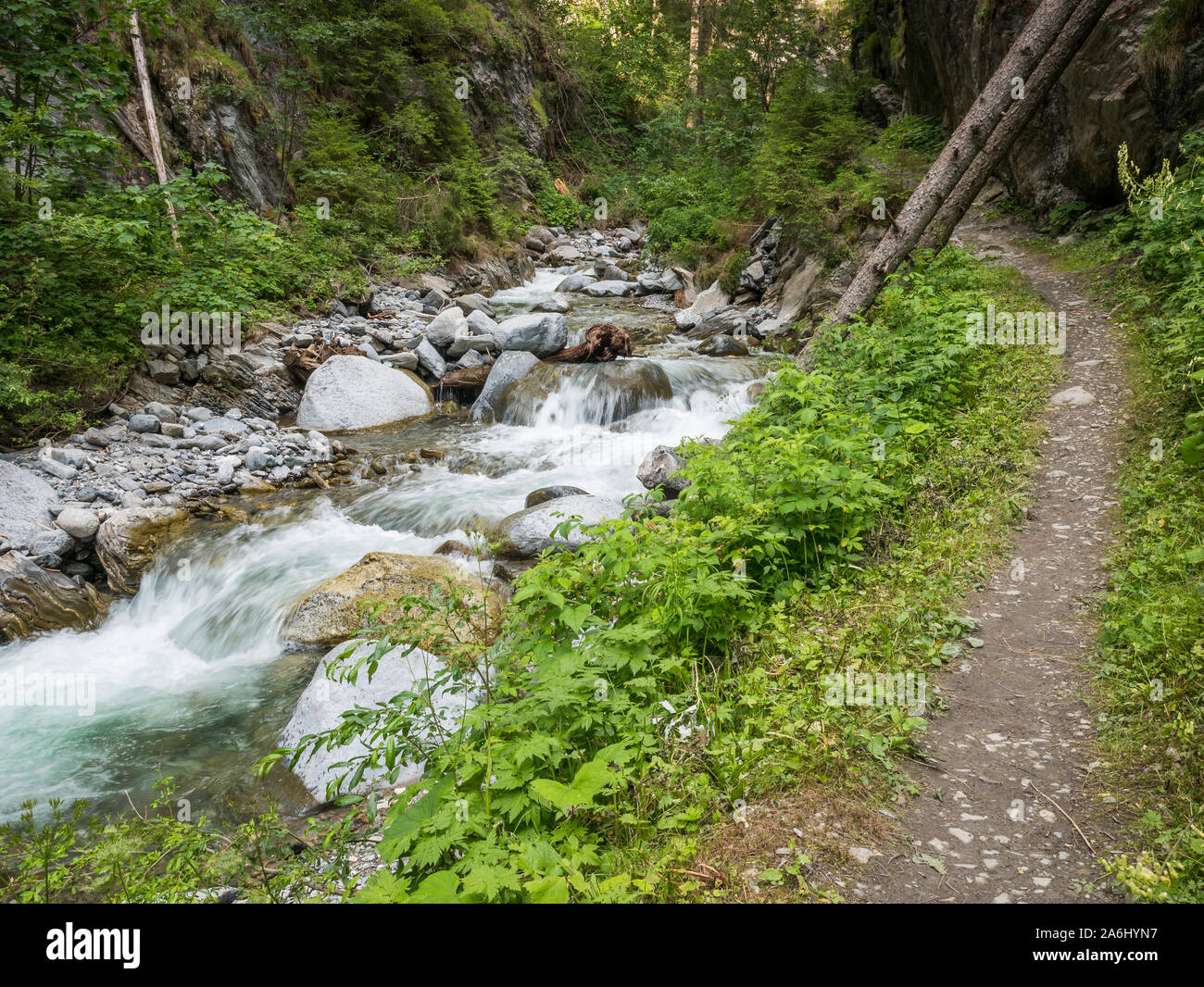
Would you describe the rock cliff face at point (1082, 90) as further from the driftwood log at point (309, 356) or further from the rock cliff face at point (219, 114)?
the rock cliff face at point (219, 114)

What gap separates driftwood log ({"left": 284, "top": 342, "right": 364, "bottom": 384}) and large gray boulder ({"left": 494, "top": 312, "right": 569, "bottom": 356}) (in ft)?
9.63

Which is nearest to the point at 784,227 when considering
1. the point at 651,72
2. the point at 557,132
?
the point at 557,132

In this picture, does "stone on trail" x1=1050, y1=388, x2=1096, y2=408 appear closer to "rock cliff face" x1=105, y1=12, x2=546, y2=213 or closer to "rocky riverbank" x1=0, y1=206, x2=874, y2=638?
"rocky riverbank" x1=0, y1=206, x2=874, y2=638

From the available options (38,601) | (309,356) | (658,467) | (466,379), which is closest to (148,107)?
(309,356)

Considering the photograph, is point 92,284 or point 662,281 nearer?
point 92,284

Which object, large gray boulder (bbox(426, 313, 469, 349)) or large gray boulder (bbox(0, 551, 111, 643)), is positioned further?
large gray boulder (bbox(426, 313, 469, 349))

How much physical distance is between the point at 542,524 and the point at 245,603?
340 centimetres

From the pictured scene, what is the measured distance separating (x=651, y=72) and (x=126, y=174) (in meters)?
28.1

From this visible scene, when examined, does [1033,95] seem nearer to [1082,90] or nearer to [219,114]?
[1082,90]

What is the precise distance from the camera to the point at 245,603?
735cm

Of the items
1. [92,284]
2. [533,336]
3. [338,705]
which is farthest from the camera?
[533,336]

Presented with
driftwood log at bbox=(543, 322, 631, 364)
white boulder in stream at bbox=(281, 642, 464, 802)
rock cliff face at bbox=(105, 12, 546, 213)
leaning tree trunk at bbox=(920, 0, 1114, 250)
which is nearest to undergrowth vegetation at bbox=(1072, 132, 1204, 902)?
leaning tree trunk at bbox=(920, 0, 1114, 250)

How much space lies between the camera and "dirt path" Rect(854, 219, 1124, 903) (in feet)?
8.42

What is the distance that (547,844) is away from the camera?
7.84 feet
